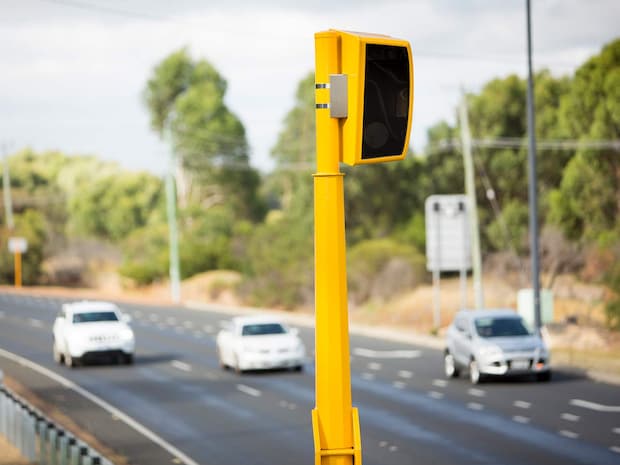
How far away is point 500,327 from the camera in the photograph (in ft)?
93.0

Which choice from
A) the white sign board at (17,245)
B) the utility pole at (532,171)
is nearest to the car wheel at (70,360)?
the utility pole at (532,171)

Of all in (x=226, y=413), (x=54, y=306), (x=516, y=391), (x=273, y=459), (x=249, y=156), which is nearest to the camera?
(x=273, y=459)

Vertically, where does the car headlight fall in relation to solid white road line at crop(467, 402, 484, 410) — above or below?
above

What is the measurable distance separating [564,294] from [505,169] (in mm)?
13498

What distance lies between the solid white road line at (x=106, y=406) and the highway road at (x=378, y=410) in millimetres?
150

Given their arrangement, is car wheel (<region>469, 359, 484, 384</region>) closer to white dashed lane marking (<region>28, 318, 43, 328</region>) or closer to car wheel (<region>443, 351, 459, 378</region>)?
car wheel (<region>443, 351, 459, 378</region>)

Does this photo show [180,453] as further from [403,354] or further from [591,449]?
[403,354]

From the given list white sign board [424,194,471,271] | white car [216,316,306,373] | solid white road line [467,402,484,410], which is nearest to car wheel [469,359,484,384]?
solid white road line [467,402,484,410]

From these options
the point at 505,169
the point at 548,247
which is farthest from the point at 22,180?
the point at 548,247

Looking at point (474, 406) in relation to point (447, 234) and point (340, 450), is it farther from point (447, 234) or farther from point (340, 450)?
point (340, 450)

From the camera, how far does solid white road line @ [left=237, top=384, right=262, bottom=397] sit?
2672 cm

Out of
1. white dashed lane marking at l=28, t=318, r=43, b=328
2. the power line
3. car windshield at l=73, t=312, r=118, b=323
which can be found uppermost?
the power line

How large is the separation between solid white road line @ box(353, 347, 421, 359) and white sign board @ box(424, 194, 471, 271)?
4.48 metres

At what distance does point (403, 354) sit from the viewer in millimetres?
36250
